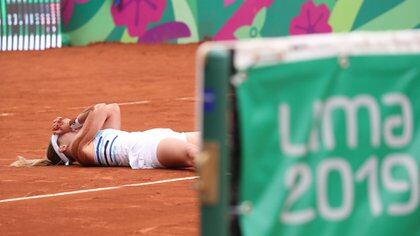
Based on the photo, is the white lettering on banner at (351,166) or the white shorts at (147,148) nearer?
the white lettering on banner at (351,166)

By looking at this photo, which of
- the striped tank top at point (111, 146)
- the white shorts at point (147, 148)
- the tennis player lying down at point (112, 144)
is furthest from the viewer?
the striped tank top at point (111, 146)

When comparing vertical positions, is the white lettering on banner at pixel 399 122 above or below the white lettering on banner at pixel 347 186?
above

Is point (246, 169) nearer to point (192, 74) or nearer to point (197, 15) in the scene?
point (192, 74)

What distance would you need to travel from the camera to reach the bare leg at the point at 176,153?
9.70 meters

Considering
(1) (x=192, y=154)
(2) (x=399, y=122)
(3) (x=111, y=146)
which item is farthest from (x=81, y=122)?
(2) (x=399, y=122)

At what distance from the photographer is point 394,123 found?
4.28 m

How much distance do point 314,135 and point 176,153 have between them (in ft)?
18.7

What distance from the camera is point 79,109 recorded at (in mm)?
16641

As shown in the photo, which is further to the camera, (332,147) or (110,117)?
(110,117)

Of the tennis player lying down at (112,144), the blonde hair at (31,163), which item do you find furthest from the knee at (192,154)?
the blonde hair at (31,163)

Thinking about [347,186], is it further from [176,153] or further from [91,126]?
[91,126]

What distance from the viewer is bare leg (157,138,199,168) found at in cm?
970

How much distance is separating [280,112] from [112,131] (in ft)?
20.9

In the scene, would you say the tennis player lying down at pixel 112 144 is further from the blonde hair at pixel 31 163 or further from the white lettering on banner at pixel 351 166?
the white lettering on banner at pixel 351 166
